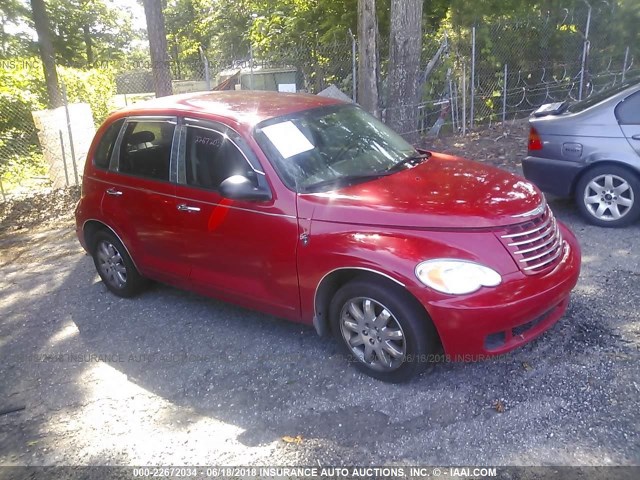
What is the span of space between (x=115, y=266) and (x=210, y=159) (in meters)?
1.76

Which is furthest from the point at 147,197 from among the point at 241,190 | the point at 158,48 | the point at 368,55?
the point at 158,48

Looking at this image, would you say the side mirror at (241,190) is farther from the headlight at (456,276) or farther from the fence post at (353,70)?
the fence post at (353,70)

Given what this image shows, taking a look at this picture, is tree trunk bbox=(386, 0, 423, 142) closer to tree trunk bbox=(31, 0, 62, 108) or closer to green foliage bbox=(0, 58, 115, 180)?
green foliage bbox=(0, 58, 115, 180)

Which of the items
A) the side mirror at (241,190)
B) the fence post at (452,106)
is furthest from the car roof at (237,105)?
the fence post at (452,106)

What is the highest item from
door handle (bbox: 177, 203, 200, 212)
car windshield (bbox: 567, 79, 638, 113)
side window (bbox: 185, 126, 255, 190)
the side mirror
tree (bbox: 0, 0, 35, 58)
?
tree (bbox: 0, 0, 35, 58)

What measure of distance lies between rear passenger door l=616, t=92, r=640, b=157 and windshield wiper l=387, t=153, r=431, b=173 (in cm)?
236

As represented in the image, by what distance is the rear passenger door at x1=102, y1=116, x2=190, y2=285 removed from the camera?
14.9ft

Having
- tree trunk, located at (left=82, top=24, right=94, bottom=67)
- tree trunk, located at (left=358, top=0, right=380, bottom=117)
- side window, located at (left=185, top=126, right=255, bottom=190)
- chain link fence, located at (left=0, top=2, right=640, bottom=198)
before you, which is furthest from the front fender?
tree trunk, located at (left=82, top=24, right=94, bottom=67)

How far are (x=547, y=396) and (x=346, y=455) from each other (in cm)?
129

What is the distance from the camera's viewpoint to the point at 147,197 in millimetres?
4680

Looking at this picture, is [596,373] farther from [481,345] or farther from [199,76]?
[199,76]

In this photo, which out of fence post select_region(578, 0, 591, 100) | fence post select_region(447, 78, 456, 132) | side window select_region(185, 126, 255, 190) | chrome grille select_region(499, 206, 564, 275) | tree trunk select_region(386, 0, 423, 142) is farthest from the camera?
fence post select_region(578, 0, 591, 100)

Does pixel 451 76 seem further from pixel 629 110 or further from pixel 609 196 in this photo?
pixel 609 196

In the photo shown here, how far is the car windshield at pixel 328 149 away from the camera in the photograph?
3.91 metres
